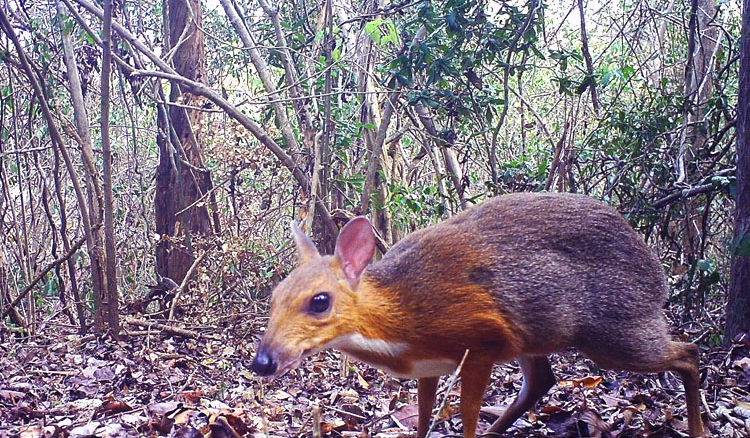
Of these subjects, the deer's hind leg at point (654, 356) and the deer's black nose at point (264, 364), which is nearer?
the deer's black nose at point (264, 364)

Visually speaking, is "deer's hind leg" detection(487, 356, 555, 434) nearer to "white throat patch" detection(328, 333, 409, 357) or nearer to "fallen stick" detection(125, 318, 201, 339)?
"white throat patch" detection(328, 333, 409, 357)

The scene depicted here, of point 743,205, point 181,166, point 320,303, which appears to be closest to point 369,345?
point 320,303

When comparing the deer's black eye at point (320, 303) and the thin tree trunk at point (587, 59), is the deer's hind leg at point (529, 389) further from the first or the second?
the thin tree trunk at point (587, 59)

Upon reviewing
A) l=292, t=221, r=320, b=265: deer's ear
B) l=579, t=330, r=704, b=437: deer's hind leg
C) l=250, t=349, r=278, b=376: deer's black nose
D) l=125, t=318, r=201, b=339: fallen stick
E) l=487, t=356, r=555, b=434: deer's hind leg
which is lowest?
l=125, t=318, r=201, b=339: fallen stick

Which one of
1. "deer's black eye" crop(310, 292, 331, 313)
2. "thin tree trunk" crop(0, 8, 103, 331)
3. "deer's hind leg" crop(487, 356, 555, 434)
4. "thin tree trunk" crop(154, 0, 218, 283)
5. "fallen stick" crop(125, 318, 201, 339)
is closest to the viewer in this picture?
"deer's black eye" crop(310, 292, 331, 313)

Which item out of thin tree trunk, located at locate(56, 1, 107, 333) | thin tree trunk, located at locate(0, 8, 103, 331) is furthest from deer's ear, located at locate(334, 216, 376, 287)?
thin tree trunk, located at locate(0, 8, 103, 331)

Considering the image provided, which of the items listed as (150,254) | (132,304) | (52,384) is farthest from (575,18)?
(52,384)

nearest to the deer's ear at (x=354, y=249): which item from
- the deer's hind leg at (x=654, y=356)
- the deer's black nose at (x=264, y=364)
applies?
the deer's black nose at (x=264, y=364)
